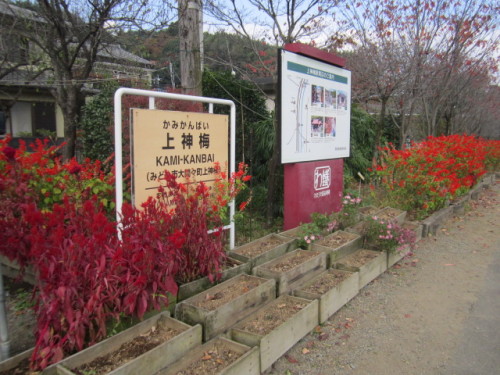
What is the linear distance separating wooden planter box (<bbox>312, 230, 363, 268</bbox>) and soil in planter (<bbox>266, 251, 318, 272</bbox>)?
12 cm

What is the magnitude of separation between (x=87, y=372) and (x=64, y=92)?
21.5 feet

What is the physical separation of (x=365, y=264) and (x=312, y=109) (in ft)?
7.18

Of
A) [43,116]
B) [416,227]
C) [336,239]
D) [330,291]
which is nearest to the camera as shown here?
[330,291]

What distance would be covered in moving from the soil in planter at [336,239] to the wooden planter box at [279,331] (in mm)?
1407

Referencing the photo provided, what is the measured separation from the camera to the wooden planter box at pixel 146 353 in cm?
221

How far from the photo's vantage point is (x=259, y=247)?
4.48 metres

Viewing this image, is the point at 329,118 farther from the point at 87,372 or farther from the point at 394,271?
the point at 87,372

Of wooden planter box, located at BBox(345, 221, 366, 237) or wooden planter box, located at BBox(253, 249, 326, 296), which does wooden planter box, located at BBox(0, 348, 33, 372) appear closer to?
wooden planter box, located at BBox(253, 249, 326, 296)

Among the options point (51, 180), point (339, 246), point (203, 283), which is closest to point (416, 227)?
point (339, 246)

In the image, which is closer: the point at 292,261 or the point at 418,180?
the point at 292,261

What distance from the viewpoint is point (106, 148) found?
9273 mm

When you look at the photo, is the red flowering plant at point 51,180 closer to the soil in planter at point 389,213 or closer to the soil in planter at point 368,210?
the soil in planter at point 368,210

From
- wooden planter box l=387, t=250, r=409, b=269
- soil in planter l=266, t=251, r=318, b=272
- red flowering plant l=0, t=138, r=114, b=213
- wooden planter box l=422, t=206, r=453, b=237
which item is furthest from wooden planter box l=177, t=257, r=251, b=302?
wooden planter box l=422, t=206, r=453, b=237

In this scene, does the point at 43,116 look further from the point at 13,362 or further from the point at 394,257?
the point at 13,362
